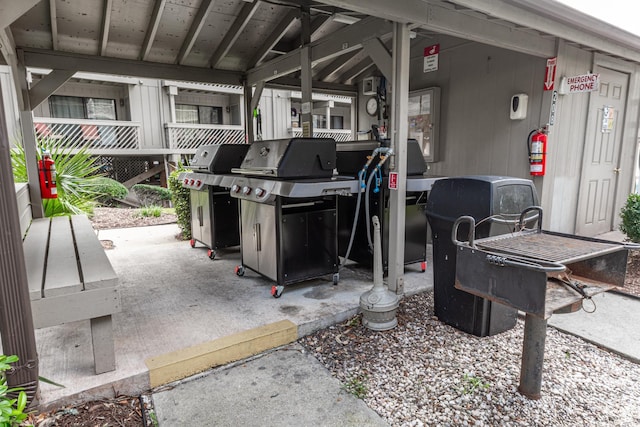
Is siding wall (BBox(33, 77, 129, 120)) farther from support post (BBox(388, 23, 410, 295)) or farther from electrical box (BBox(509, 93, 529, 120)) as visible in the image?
electrical box (BBox(509, 93, 529, 120))

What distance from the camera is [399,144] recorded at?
3.05 m

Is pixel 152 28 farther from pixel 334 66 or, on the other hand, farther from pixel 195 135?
pixel 195 135

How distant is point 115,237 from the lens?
5.60m

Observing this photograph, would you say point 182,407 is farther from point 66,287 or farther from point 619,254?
point 619,254

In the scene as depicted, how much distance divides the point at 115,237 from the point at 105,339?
4029 millimetres

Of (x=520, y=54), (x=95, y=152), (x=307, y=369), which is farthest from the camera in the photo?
(x=95, y=152)

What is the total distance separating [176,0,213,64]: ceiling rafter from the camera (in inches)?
163

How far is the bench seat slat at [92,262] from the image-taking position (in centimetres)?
197

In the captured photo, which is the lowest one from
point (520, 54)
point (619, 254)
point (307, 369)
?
point (307, 369)

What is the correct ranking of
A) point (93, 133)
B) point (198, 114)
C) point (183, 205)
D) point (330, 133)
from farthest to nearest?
point (330, 133) → point (198, 114) → point (93, 133) → point (183, 205)

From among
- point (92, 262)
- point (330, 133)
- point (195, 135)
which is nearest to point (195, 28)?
point (92, 262)

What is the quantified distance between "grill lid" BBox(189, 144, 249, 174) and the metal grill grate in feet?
10.2

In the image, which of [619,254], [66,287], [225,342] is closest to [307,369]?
[225,342]

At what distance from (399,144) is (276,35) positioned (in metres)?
2.65
